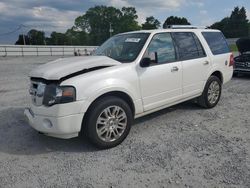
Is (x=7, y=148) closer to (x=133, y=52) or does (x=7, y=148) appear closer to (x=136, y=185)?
(x=136, y=185)

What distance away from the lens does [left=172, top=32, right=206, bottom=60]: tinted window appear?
4.86 meters

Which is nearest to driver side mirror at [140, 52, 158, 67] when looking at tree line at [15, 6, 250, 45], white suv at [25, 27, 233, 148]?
white suv at [25, 27, 233, 148]

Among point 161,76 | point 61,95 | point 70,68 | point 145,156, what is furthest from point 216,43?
point 61,95

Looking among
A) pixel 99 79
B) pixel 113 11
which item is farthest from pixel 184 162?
pixel 113 11

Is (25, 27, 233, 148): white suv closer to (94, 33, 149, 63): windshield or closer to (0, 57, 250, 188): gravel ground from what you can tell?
(94, 33, 149, 63): windshield

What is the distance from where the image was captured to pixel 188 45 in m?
5.09

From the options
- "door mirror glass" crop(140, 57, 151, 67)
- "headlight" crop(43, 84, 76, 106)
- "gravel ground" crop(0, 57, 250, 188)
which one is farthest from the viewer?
"door mirror glass" crop(140, 57, 151, 67)

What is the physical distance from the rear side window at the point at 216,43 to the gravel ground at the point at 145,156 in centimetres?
154

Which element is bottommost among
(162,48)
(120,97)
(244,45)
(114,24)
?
(120,97)

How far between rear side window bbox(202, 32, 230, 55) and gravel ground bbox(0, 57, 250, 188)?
5.06ft

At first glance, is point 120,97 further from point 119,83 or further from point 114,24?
point 114,24

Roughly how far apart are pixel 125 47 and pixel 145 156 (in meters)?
2.03

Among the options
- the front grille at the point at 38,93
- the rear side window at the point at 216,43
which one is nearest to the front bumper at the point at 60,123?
the front grille at the point at 38,93

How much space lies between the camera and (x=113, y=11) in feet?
299
